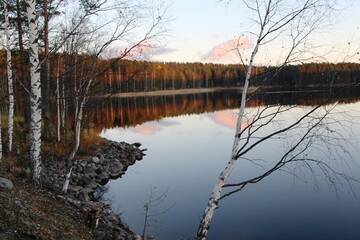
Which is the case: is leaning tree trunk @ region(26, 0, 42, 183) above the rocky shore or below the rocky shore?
above

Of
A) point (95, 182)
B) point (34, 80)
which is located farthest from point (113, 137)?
point (34, 80)

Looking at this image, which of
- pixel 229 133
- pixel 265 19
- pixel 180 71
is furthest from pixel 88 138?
pixel 180 71

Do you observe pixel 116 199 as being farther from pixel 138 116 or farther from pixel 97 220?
pixel 138 116

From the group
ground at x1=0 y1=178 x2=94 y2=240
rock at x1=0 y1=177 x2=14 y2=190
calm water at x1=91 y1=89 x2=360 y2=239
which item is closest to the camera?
ground at x1=0 y1=178 x2=94 y2=240

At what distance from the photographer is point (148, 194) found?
18.9m

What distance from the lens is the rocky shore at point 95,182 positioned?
34.2ft

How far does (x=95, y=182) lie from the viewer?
20.3 m

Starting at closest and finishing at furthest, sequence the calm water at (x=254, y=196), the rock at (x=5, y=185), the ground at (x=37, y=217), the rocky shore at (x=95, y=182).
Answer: the ground at (x=37, y=217)
the rock at (x=5, y=185)
the rocky shore at (x=95, y=182)
the calm water at (x=254, y=196)

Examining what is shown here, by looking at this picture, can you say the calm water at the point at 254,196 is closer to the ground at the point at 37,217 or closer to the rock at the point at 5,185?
the ground at the point at 37,217

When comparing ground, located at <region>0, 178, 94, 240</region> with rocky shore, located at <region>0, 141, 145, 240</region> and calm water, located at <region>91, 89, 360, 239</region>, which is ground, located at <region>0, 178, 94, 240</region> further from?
calm water, located at <region>91, 89, 360, 239</region>

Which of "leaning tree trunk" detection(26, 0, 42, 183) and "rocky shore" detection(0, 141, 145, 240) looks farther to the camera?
"rocky shore" detection(0, 141, 145, 240)

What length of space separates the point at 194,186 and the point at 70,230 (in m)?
11.2

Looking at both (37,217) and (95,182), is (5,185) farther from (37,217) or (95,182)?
(95,182)

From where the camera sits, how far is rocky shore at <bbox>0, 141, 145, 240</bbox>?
34.2 ft
